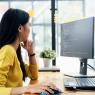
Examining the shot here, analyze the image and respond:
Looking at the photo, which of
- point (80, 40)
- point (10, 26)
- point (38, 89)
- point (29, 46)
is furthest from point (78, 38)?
point (38, 89)

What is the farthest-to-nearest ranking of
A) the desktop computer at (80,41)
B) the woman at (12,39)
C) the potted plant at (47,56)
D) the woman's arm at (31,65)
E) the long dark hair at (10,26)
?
1. the potted plant at (47,56)
2. the woman's arm at (31,65)
3. the desktop computer at (80,41)
4. the long dark hair at (10,26)
5. the woman at (12,39)

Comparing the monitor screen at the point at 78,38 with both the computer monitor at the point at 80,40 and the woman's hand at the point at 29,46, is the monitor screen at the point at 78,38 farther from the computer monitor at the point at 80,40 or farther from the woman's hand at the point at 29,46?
the woman's hand at the point at 29,46

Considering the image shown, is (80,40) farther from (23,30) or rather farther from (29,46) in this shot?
(23,30)

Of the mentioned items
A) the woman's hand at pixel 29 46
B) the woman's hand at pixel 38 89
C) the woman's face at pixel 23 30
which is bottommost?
the woman's hand at pixel 38 89

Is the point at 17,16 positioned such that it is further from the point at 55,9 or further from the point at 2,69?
the point at 55,9

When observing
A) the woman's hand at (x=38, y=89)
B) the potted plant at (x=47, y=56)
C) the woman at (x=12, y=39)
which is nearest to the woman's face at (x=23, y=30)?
the woman at (x=12, y=39)

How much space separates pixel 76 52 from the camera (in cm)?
216

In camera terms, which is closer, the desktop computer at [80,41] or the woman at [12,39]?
the woman at [12,39]

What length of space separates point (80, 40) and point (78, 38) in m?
0.04

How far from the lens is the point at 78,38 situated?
83.7 inches

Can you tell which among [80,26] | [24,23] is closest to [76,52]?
[80,26]

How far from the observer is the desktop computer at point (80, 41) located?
6.38ft

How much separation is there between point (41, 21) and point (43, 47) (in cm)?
34

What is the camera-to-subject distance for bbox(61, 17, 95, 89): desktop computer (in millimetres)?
1943
